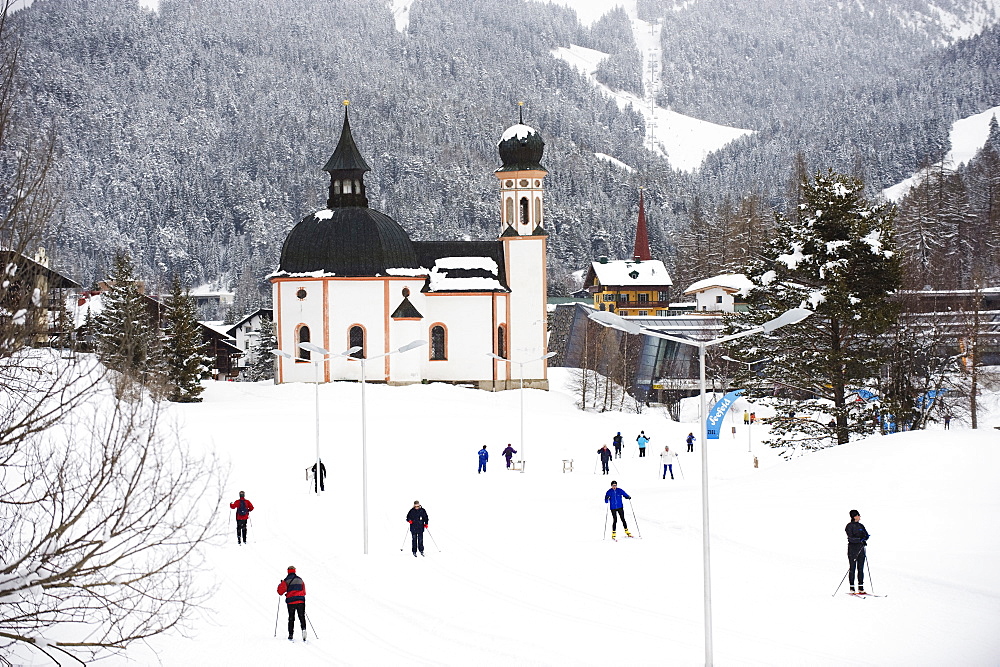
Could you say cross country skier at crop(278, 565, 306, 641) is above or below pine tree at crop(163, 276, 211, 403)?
below

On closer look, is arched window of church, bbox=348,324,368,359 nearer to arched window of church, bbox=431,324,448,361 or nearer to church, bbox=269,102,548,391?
church, bbox=269,102,548,391

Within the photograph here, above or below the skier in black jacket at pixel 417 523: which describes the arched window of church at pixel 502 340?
above

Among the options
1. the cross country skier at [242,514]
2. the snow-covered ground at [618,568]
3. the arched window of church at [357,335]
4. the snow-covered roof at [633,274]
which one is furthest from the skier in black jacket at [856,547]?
the snow-covered roof at [633,274]

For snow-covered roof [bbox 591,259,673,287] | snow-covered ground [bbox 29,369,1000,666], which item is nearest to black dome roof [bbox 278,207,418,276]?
snow-covered ground [bbox 29,369,1000,666]

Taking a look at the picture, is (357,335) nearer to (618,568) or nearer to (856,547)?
(618,568)

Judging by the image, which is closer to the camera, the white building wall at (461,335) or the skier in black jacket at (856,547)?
the skier in black jacket at (856,547)

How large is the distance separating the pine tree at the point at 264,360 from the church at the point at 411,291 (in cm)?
2375

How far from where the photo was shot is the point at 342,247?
210 feet

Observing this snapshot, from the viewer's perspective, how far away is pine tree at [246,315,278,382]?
9081 centimetres

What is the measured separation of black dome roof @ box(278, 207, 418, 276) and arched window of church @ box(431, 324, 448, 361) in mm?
4355

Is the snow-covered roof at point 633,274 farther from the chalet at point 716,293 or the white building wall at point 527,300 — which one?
the white building wall at point 527,300

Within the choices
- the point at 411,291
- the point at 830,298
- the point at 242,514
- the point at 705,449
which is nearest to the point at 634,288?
the point at 411,291

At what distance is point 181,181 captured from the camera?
649 feet

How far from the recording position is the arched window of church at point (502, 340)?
67.9 metres
